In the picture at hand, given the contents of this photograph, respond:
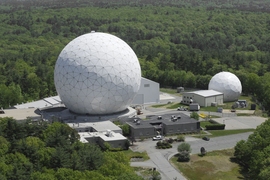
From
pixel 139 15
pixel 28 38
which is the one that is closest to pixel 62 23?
pixel 28 38

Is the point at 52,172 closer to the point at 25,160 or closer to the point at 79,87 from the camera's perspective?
the point at 25,160

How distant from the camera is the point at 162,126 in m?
56.1

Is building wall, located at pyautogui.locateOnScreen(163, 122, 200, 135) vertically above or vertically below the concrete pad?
above

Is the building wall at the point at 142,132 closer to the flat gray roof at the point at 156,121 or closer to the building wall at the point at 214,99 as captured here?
the flat gray roof at the point at 156,121

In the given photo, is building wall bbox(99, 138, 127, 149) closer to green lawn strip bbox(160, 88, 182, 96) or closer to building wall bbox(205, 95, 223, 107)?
building wall bbox(205, 95, 223, 107)

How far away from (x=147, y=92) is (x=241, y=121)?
16.4 metres

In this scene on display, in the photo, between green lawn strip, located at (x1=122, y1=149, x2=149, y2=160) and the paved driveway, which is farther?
green lawn strip, located at (x1=122, y1=149, x2=149, y2=160)

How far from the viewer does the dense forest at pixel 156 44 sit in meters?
80.1

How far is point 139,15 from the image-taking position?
577 feet

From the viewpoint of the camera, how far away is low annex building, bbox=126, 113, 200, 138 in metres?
54.1

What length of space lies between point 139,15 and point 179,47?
176ft

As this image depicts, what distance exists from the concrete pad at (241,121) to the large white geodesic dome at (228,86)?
33.9 ft

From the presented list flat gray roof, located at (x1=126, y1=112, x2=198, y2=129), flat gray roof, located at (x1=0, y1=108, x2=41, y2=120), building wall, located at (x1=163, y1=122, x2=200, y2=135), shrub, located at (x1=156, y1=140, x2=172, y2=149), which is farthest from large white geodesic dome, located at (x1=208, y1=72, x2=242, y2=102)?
flat gray roof, located at (x1=0, y1=108, x2=41, y2=120)

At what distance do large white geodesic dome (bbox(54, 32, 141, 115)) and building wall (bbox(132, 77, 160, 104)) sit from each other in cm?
1247
